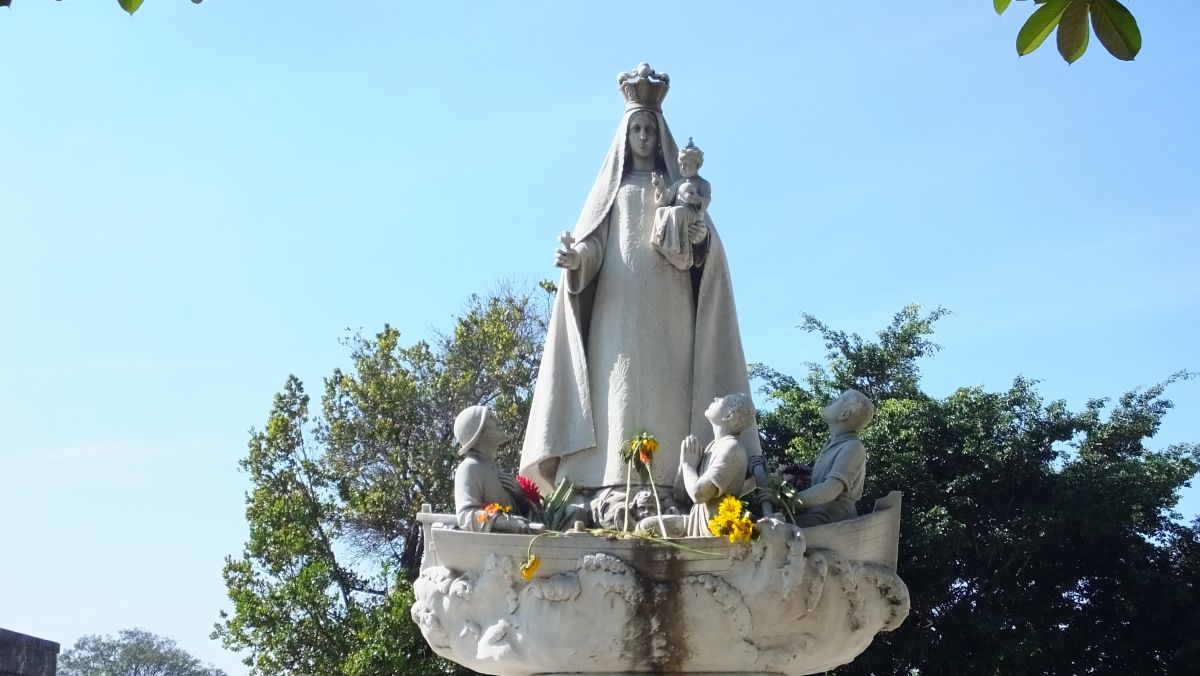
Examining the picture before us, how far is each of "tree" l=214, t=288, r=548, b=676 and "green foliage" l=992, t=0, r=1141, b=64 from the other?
54.4ft

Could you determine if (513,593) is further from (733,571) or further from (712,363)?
(712,363)

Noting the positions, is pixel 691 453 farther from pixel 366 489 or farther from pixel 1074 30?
pixel 366 489

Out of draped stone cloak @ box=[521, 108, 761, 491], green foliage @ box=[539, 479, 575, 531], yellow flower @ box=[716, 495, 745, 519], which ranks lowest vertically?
yellow flower @ box=[716, 495, 745, 519]

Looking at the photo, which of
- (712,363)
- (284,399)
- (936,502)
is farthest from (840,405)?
(284,399)

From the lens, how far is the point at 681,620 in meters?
6.70

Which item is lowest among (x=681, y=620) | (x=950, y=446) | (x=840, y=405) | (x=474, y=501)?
(x=681, y=620)

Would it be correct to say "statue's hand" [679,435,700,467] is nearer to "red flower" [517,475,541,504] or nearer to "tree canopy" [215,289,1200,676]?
"red flower" [517,475,541,504]

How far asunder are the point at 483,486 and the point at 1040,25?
15.3 ft

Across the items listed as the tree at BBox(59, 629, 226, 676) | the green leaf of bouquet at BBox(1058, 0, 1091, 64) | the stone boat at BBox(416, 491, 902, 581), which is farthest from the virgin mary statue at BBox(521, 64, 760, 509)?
the tree at BBox(59, 629, 226, 676)

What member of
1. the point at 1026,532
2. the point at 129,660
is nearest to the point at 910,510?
the point at 1026,532

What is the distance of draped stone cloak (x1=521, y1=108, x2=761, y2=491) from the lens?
8.00m

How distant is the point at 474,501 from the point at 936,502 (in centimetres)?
1469

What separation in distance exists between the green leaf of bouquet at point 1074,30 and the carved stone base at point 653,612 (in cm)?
372

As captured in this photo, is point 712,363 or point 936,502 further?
point 936,502
